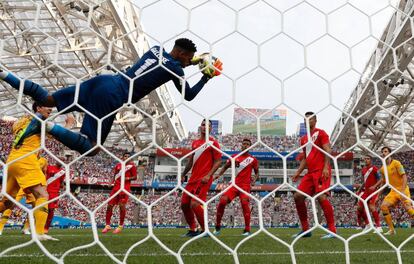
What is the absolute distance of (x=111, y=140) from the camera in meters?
25.9

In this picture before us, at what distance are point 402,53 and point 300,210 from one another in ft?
25.8

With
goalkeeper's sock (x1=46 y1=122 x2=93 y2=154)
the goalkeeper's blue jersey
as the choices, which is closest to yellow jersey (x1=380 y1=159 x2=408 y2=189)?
the goalkeeper's blue jersey

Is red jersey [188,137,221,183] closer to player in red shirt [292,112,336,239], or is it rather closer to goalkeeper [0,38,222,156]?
player in red shirt [292,112,336,239]

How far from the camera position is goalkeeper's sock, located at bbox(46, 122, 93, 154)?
7.78ft

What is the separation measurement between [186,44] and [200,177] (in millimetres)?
2385

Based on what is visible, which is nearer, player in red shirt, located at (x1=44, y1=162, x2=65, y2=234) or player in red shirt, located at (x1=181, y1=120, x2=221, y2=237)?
player in red shirt, located at (x1=181, y1=120, x2=221, y2=237)

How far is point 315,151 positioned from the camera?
4527 mm

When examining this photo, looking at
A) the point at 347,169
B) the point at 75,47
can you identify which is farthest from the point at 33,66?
the point at 347,169

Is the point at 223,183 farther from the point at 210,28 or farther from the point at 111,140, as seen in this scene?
the point at 210,28

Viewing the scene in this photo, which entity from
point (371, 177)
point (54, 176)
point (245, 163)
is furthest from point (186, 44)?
point (371, 177)

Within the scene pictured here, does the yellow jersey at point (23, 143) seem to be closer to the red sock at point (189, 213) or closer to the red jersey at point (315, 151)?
the red sock at point (189, 213)

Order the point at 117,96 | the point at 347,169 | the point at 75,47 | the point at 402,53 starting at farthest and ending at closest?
the point at 347,169 → the point at 75,47 → the point at 402,53 → the point at 117,96

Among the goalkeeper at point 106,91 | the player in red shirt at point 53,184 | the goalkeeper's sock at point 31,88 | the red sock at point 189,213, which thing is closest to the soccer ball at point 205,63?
the goalkeeper at point 106,91

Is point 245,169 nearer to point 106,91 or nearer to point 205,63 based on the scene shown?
point 205,63
